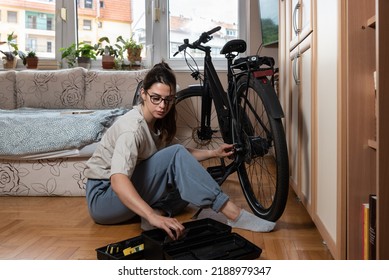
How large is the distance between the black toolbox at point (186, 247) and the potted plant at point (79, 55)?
2.68 metres

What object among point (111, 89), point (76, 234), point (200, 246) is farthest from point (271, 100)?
point (111, 89)

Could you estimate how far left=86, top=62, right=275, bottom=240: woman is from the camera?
155 cm

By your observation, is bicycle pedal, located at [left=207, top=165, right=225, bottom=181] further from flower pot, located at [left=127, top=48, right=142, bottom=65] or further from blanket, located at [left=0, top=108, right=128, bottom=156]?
flower pot, located at [left=127, top=48, right=142, bottom=65]

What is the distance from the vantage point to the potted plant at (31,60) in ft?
12.5

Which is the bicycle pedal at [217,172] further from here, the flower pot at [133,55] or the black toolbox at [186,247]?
the flower pot at [133,55]

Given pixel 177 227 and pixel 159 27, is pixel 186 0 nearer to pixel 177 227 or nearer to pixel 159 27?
pixel 159 27

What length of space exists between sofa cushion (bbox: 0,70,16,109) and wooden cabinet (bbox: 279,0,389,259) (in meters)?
2.49

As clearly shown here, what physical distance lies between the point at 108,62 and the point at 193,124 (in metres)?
1.11

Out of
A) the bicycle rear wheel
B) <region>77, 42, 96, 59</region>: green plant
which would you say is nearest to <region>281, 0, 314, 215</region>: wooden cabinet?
the bicycle rear wheel

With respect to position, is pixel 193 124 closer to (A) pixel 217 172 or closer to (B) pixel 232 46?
(A) pixel 217 172

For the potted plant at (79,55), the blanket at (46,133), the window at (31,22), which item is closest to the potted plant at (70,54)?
the potted plant at (79,55)

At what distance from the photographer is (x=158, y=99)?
162 cm

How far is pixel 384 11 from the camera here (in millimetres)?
819
